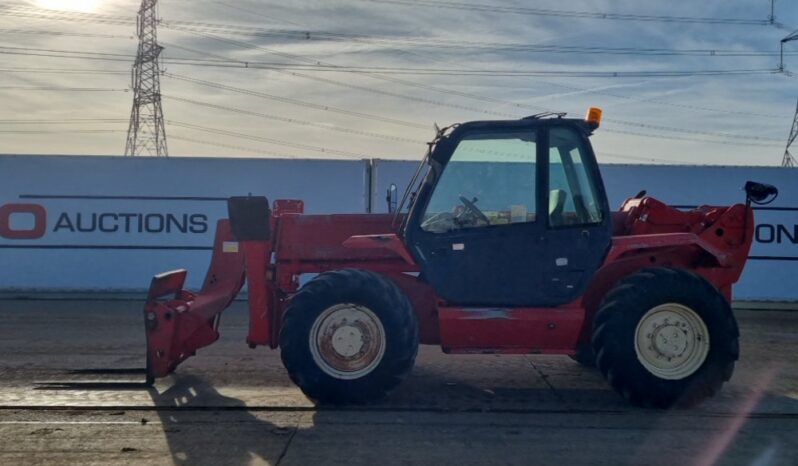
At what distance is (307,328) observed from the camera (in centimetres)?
663

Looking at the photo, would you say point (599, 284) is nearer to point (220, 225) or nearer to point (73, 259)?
point (220, 225)

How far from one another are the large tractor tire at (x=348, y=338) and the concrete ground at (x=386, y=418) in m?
0.22

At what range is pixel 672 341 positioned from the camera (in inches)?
267

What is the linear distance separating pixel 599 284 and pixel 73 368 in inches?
199

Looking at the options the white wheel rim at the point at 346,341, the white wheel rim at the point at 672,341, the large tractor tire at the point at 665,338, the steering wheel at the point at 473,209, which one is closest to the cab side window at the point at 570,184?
the steering wheel at the point at 473,209

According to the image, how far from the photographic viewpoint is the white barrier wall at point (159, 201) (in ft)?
48.6

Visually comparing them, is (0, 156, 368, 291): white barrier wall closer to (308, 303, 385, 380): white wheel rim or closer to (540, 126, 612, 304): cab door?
(540, 126, 612, 304): cab door

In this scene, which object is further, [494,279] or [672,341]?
[494,279]

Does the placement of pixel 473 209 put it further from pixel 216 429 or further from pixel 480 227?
pixel 216 429

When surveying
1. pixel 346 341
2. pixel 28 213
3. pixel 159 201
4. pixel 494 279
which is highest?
pixel 159 201

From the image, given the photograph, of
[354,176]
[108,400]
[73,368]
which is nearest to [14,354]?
[73,368]

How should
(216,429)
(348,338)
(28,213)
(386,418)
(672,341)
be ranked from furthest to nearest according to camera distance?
(28,213) → (672,341) → (348,338) → (386,418) → (216,429)

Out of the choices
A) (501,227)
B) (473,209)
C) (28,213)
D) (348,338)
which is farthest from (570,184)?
(28,213)

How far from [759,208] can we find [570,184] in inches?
356
